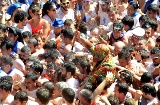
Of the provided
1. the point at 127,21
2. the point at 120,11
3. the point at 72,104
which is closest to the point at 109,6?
the point at 120,11

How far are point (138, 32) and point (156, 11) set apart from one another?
107 centimetres

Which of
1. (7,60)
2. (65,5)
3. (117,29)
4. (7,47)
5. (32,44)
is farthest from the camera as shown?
(65,5)

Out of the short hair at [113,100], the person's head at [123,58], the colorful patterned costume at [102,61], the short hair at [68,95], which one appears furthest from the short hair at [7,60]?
the person's head at [123,58]

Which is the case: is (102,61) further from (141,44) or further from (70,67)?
(141,44)

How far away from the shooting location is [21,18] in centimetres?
873

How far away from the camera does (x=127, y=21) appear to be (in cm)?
918

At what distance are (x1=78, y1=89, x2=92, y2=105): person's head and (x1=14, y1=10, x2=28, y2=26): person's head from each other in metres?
2.79

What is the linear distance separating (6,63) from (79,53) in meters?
1.59

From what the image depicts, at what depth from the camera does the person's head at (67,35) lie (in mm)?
8406

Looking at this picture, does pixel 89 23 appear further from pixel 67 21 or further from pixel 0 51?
pixel 0 51

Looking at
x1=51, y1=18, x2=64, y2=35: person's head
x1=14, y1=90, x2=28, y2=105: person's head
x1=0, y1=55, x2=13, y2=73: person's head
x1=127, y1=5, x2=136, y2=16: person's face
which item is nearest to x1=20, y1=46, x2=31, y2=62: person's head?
x1=0, y1=55, x2=13, y2=73: person's head

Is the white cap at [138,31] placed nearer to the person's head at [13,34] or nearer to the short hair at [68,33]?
the short hair at [68,33]

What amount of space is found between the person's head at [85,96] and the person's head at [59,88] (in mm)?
510

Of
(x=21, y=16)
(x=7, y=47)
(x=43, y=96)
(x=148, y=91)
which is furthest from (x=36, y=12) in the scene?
(x=148, y=91)
